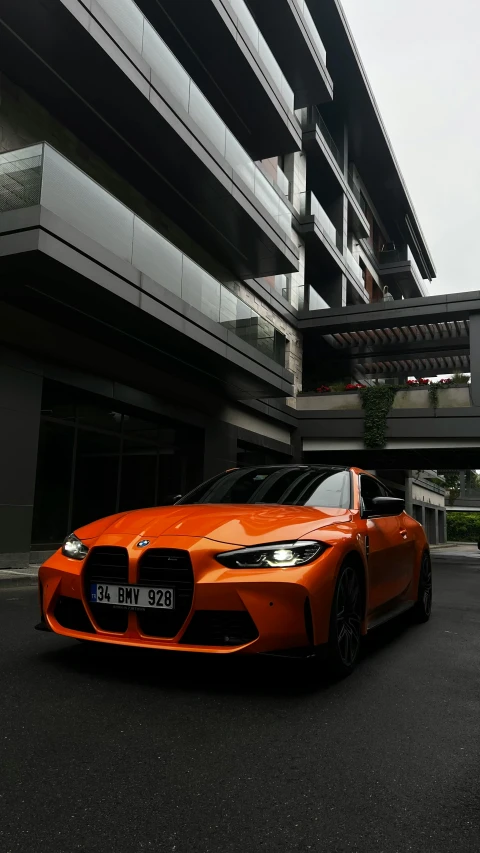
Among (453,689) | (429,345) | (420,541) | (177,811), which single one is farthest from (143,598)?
(429,345)

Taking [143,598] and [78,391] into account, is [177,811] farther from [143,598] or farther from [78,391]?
[78,391]

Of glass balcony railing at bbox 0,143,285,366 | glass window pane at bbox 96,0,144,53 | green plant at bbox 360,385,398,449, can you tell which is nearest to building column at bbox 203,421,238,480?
glass balcony railing at bbox 0,143,285,366

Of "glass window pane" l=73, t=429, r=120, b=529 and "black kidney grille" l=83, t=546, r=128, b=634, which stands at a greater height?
"glass window pane" l=73, t=429, r=120, b=529

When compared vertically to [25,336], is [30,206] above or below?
above

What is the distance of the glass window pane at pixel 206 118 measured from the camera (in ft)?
47.5

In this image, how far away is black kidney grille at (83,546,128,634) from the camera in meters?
3.68

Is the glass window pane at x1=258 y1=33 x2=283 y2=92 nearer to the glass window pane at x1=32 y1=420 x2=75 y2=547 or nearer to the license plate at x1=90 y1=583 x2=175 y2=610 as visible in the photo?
the glass window pane at x1=32 y1=420 x2=75 y2=547

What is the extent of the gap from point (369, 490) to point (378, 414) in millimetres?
17782

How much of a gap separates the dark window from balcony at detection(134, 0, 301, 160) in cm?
1416

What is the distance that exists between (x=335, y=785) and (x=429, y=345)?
91.5ft

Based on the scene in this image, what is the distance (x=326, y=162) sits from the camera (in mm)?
28172

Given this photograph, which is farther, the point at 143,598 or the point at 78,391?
the point at 78,391

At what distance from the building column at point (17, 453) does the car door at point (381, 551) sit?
677cm

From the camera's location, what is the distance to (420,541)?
6414 mm
